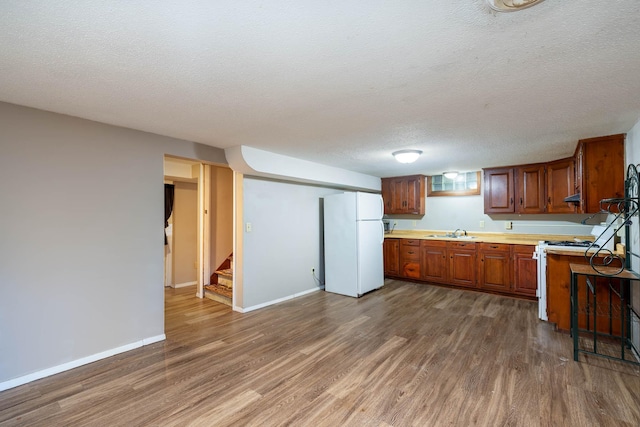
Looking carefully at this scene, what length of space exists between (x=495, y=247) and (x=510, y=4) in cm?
422

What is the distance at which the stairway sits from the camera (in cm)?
420

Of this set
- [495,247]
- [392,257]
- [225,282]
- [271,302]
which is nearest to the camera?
[271,302]

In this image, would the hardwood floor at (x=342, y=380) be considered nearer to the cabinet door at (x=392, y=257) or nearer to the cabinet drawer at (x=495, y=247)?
the cabinet drawer at (x=495, y=247)

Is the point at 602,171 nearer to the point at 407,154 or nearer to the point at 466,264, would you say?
the point at 407,154

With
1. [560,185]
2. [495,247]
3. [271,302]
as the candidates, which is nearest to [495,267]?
[495,247]

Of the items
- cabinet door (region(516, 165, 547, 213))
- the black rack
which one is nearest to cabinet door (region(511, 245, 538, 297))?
cabinet door (region(516, 165, 547, 213))

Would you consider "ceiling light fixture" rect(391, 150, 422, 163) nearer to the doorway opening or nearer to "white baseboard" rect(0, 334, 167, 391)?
the doorway opening

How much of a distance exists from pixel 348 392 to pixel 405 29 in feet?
7.46

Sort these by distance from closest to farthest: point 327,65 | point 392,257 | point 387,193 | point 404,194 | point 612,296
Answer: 1. point 327,65
2. point 612,296
3. point 392,257
4. point 404,194
5. point 387,193

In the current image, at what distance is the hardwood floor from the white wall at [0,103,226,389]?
272 millimetres

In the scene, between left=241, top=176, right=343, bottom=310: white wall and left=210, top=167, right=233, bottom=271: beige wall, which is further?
left=210, top=167, right=233, bottom=271: beige wall

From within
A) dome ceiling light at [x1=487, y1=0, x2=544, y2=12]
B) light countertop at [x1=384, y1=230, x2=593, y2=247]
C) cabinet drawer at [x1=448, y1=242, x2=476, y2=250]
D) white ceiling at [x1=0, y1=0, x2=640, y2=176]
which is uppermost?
white ceiling at [x1=0, y1=0, x2=640, y2=176]

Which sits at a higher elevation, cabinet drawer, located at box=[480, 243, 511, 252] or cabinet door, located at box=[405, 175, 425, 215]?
cabinet door, located at box=[405, 175, 425, 215]

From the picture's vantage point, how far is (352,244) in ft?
14.8
